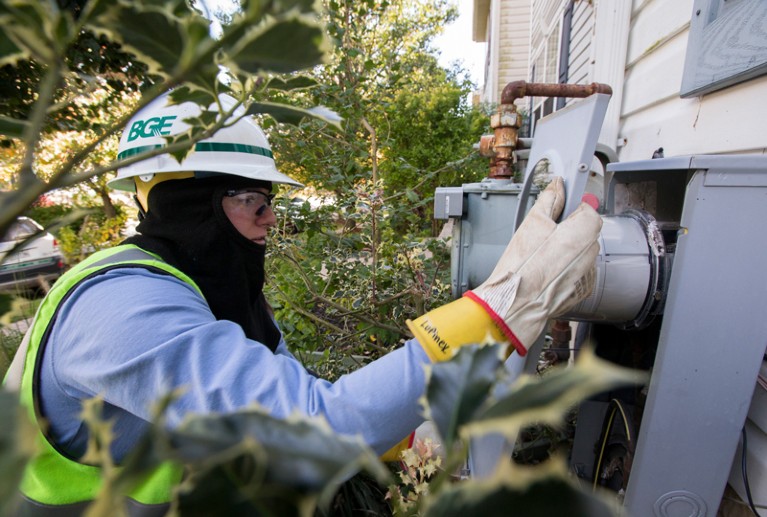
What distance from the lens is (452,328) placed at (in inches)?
45.8

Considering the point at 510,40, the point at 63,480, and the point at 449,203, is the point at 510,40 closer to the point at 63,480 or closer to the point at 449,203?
the point at 449,203

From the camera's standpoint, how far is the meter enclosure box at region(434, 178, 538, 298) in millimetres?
2053

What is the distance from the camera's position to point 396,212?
3.41 meters

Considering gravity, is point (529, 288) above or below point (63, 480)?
above

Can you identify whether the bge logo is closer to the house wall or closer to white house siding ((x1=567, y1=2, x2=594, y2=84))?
the house wall

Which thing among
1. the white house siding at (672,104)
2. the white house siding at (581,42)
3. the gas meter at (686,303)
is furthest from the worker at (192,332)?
the white house siding at (581,42)

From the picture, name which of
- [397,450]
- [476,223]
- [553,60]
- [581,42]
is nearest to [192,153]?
[476,223]

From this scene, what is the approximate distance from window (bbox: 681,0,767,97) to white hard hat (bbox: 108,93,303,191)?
1.65m

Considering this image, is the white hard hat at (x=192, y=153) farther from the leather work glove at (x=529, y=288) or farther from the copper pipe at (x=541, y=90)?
the copper pipe at (x=541, y=90)

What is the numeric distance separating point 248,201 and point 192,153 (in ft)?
0.80

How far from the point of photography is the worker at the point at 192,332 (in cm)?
99

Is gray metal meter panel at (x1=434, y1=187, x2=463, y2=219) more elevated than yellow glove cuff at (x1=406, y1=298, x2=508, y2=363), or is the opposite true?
gray metal meter panel at (x1=434, y1=187, x2=463, y2=219)

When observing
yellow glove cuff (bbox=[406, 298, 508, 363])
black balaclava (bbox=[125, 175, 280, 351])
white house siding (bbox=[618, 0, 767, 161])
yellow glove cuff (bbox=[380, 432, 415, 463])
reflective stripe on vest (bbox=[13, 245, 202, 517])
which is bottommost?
yellow glove cuff (bbox=[380, 432, 415, 463])

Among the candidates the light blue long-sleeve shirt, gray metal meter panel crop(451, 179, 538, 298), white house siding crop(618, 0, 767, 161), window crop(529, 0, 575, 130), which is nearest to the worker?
the light blue long-sleeve shirt
